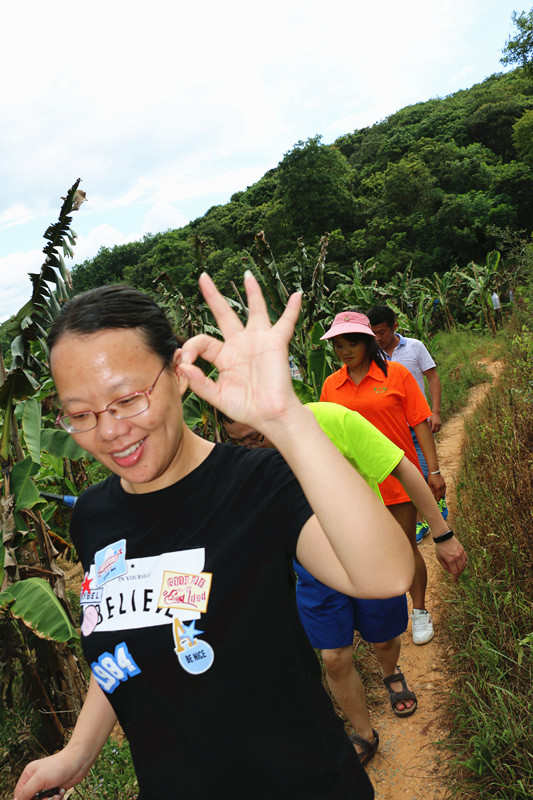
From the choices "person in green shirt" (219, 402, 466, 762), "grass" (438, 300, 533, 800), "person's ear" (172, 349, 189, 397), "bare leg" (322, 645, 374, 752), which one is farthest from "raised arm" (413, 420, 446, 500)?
"person's ear" (172, 349, 189, 397)

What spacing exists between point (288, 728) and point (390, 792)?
2027 mm

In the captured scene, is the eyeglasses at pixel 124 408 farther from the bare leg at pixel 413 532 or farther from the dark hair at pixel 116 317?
the bare leg at pixel 413 532

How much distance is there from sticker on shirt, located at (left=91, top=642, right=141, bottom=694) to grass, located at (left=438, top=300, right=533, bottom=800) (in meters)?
1.68

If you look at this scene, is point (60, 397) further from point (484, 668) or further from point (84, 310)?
point (484, 668)

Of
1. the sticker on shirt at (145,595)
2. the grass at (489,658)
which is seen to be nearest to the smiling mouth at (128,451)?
the sticker on shirt at (145,595)

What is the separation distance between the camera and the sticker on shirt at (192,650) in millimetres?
1037

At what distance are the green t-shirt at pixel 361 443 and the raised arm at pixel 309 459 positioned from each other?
3.87ft

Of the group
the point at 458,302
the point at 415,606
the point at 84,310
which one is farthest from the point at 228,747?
the point at 458,302

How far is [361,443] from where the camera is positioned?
223 centimetres

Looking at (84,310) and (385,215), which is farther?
(385,215)

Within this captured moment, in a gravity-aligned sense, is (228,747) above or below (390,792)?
above

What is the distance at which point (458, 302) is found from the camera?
23047 millimetres

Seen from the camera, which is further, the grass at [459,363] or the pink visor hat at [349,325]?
the grass at [459,363]

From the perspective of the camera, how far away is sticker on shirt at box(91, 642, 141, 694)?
3.62 ft
